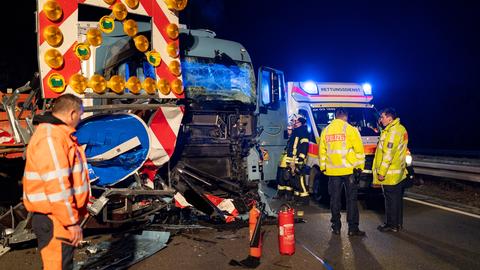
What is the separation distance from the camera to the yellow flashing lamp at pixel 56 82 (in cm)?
387

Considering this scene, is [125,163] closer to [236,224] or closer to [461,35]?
[236,224]

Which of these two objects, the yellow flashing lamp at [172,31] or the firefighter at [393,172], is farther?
the firefighter at [393,172]

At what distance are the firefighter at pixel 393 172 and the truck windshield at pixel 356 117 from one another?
236cm

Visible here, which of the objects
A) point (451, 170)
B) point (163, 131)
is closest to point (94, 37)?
point (163, 131)

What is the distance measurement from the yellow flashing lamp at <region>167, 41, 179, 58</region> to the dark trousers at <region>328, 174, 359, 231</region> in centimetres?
291

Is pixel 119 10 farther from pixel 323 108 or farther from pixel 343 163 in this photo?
pixel 323 108

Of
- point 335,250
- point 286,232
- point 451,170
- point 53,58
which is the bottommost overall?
point 335,250

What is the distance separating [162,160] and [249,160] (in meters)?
1.74

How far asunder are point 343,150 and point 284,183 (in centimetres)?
271

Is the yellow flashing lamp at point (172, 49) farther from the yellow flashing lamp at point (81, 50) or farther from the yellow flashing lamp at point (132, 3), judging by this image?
the yellow flashing lamp at point (81, 50)

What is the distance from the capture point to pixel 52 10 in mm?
3836

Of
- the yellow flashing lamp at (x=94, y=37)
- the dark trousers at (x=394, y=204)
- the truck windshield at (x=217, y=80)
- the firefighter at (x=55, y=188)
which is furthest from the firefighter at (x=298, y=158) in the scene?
the firefighter at (x=55, y=188)

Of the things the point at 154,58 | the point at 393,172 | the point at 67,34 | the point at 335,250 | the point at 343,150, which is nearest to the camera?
the point at 67,34

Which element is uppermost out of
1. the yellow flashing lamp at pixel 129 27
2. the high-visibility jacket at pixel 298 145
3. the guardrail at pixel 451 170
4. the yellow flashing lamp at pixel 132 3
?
the yellow flashing lamp at pixel 132 3
